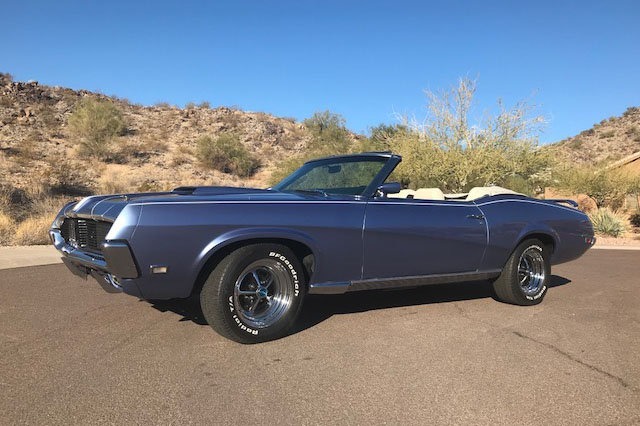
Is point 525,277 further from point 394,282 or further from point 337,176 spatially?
point 337,176

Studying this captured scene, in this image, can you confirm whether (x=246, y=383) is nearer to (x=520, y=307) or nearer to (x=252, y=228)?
(x=252, y=228)

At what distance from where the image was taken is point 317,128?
43875 millimetres

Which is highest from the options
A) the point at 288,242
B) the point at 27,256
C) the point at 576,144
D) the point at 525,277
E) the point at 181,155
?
the point at 576,144

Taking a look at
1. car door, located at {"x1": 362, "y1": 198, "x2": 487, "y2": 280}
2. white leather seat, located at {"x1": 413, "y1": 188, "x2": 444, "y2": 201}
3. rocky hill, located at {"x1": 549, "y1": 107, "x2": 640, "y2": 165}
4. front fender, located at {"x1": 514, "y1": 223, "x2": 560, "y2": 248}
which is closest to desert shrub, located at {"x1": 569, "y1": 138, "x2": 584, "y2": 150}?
rocky hill, located at {"x1": 549, "y1": 107, "x2": 640, "y2": 165}

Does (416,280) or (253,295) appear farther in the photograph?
(416,280)

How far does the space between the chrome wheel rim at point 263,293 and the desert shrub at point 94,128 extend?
29.4m

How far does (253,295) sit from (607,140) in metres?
59.1

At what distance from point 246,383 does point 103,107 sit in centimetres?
3522

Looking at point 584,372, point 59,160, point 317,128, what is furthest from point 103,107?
point 584,372

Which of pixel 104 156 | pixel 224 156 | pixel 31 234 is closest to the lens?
pixel 31 234

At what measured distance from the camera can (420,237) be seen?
4453mm

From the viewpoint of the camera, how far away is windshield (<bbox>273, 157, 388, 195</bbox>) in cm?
463

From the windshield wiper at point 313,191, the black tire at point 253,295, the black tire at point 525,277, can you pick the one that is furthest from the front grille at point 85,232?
the black tire at point 525,277

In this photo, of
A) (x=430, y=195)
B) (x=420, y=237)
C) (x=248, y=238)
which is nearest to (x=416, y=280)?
(x=420, y=237)
